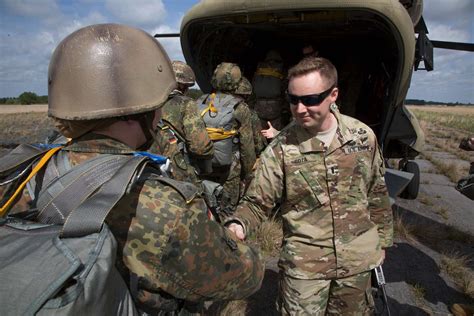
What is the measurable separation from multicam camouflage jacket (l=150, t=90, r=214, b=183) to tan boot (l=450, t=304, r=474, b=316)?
9.23 ft

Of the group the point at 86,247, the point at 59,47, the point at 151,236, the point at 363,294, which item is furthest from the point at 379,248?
the point at 59,47

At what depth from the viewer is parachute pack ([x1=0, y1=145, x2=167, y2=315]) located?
0.78 metres

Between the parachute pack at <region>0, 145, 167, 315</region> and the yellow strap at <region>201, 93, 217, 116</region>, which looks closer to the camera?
the parachute pack at <region>0, 145, 167, 315</region>

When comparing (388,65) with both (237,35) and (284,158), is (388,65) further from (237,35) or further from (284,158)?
(284,158)

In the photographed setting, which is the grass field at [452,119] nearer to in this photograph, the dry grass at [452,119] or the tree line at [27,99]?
the dry grass at [452,119]

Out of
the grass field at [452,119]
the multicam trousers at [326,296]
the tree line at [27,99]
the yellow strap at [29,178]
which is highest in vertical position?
the yellow strap at [29,178]

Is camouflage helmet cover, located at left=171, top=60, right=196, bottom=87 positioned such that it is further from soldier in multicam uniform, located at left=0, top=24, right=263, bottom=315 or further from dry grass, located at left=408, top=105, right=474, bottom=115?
dry grass, located at left=408, top=105, right=474, bottom=115

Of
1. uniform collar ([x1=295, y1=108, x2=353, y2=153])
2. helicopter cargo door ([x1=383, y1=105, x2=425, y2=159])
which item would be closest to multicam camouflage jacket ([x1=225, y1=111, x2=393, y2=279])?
uniform collar ([x1=295, y1=108, x2=353, y2=153])

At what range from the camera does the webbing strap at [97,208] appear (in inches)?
34.5

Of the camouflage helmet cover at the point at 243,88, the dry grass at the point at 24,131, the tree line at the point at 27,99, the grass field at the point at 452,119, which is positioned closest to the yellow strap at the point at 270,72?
the camouflage helmet cover at the point at 243,88

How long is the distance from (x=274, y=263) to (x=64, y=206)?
3.15 meters

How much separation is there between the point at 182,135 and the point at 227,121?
2.06 ft

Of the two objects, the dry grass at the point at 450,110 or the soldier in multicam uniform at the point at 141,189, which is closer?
the soldier in multicam uniform at the point at 141,189

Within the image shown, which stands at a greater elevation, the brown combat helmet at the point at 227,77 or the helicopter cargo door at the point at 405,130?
the brown combat helmet at the point at 227,77
